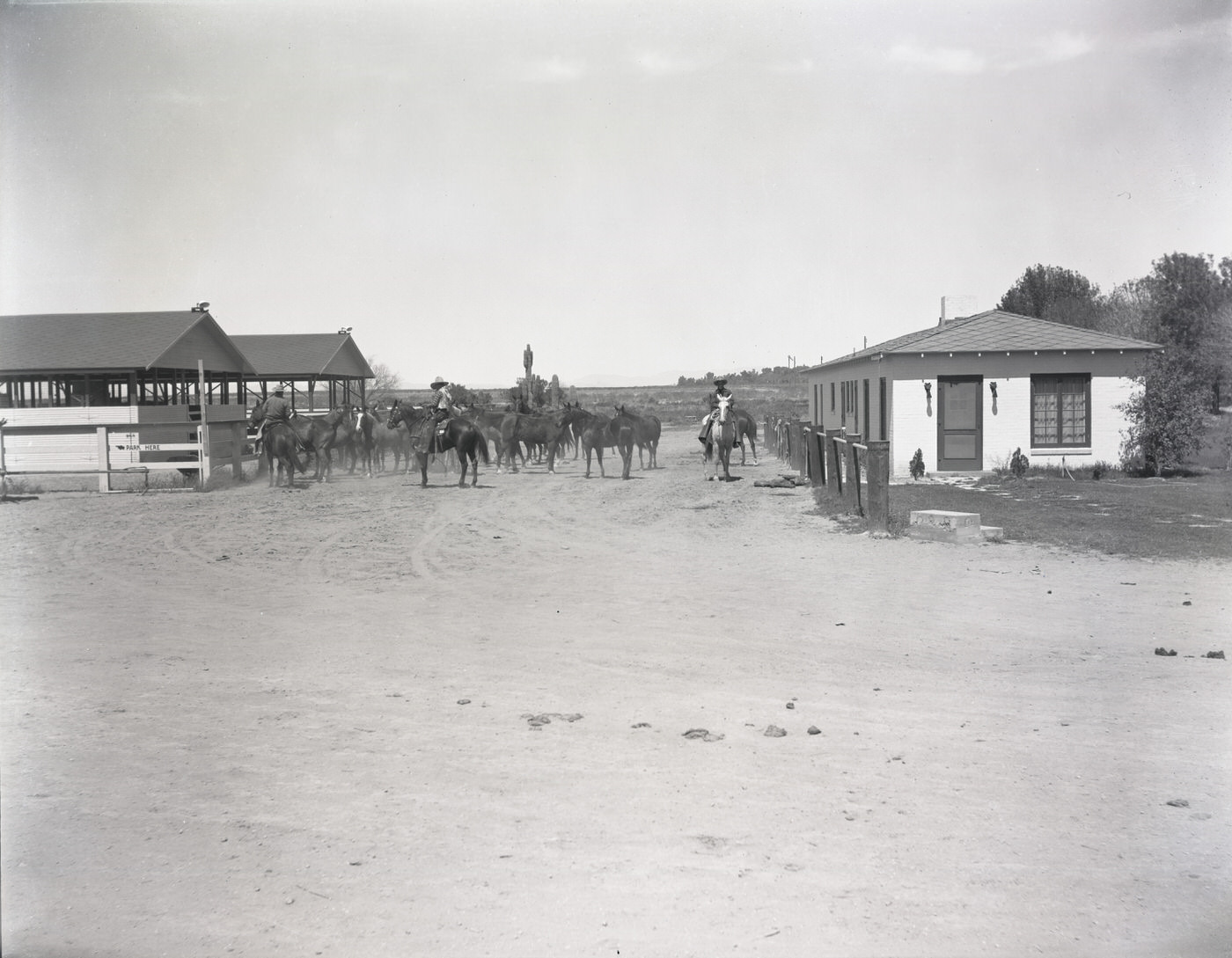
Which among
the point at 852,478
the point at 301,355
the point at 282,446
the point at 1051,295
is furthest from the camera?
the point at 1051,295

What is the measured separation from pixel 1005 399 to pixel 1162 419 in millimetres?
3081

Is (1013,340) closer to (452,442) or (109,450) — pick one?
(452,442)

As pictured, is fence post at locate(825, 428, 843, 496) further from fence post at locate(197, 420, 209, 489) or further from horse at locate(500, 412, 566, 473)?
fence post at locate(197, 420, 209, 489)

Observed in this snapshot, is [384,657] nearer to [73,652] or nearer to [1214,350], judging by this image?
[73,652]

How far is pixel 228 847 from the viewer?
4.20m

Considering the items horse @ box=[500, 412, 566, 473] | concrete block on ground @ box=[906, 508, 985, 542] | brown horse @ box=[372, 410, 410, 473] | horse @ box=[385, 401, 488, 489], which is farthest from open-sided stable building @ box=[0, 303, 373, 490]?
concrete block on ground @ box=[906, 508, 985, 542]

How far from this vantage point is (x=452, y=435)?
2131 centimetres

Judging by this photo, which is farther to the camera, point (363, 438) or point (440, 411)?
point (363, 438)

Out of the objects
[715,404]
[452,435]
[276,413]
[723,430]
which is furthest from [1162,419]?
[276,413]

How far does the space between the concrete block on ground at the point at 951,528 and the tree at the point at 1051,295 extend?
4243 cm

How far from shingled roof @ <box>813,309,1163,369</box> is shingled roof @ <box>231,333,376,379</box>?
2394 cm

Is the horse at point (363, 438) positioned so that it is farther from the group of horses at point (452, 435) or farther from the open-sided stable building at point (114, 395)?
the open-sided stable building at point (114, 395)

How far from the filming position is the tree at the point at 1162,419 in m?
21.8

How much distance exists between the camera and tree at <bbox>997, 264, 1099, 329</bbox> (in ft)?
168
